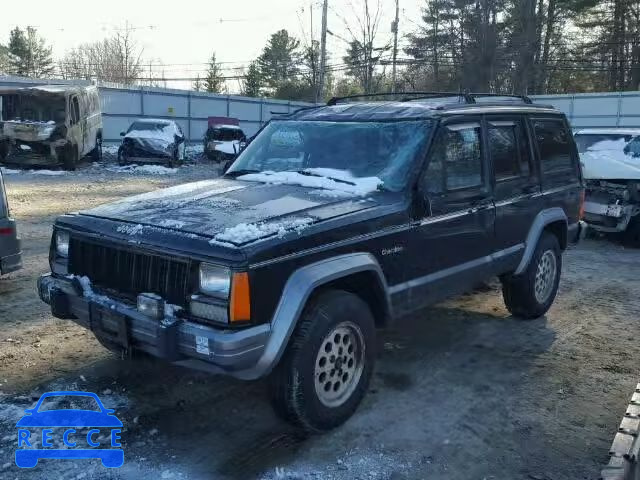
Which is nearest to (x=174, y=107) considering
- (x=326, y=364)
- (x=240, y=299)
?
(x=326, y=364)

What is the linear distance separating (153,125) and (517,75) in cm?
1863

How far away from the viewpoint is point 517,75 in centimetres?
3031

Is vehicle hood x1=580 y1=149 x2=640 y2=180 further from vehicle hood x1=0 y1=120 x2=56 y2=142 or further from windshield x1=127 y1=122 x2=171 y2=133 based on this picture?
windshield x1=127 y1=122 x2=171 y2=133

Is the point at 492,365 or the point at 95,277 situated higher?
the point at 95,277

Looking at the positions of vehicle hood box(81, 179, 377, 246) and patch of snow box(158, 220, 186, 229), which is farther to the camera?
patch of snow box(158, 220, 186, 229)

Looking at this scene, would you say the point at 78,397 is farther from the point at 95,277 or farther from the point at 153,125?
the point at 153,125

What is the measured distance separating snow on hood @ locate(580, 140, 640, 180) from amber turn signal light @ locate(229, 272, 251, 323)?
730cm

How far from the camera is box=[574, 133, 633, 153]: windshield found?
1038cm

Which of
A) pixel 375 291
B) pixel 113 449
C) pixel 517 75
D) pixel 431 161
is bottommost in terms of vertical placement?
pixel 113 449

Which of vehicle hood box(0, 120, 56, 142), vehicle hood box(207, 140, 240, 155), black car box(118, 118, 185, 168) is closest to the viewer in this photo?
vehicle hood box(0, 120, 56, 142)

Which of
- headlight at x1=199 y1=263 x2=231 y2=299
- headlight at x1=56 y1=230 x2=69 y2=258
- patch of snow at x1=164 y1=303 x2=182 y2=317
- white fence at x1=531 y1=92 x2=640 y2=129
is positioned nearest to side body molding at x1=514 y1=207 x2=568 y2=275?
headlight at x1=199 y1=263 x2=231 y2=299

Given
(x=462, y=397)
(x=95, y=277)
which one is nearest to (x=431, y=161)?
(x=462, y=397)

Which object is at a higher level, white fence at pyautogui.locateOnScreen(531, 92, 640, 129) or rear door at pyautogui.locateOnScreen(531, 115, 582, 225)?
white fence at pyautogui.locateOnScreen(531, 92, 640, 129)

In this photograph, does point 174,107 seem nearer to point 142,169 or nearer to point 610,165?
point 142,169
